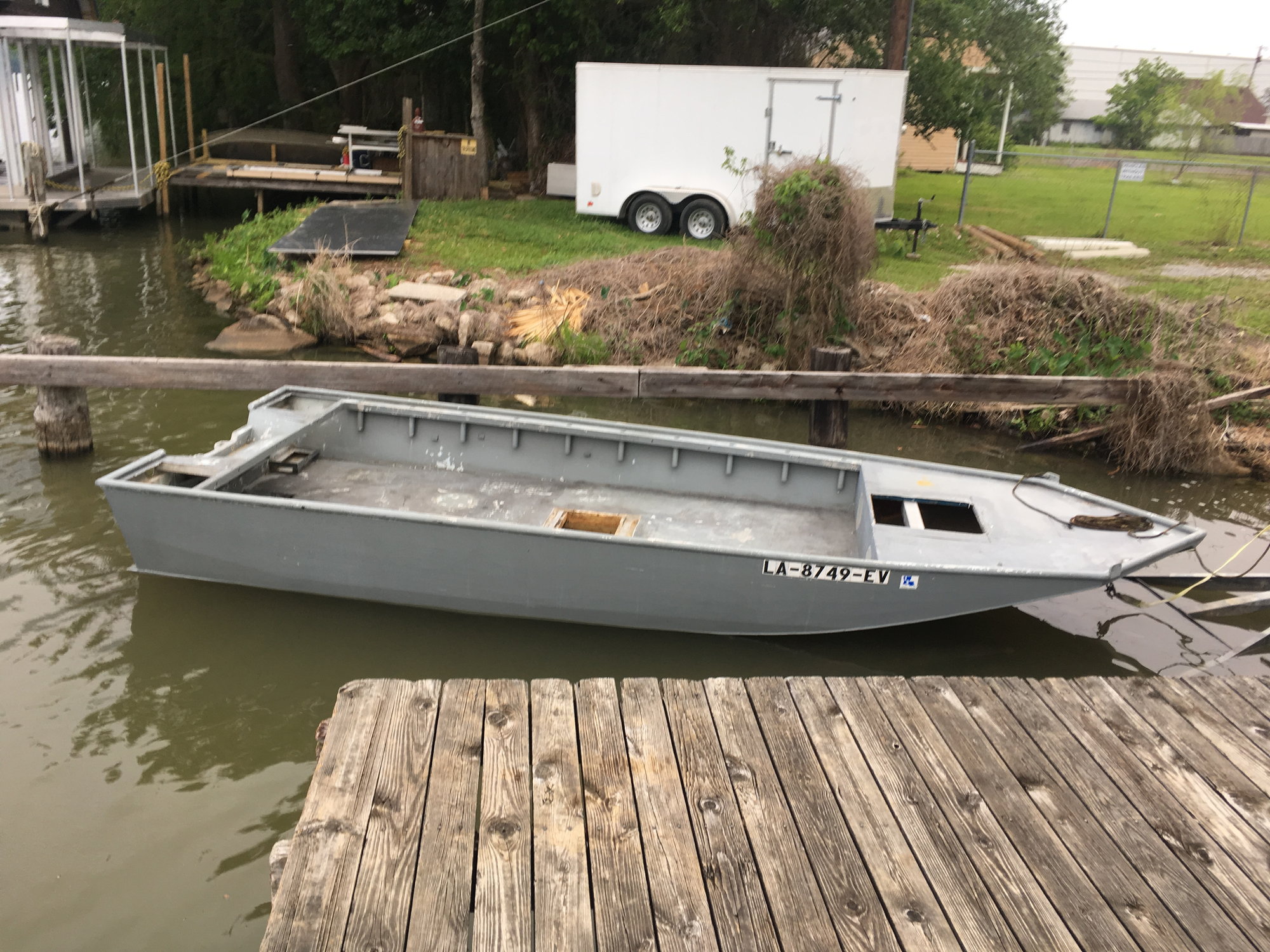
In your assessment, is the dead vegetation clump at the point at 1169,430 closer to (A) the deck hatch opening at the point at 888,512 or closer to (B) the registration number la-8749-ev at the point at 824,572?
(A) the deck hatch opening at the point at 888,512

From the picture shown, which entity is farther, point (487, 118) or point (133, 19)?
point (133, 19)

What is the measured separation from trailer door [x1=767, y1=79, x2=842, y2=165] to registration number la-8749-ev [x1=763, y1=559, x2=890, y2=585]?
38.0 feet

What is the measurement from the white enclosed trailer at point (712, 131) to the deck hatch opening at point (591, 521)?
10246mm

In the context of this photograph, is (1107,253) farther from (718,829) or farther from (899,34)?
(718,829)

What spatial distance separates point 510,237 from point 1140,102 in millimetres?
40056

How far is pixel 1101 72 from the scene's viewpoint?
6094 centimetres

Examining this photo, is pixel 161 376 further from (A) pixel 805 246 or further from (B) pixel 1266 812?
(B) pixel 1266 812

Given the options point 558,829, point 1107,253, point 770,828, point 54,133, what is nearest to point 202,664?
point 558,829

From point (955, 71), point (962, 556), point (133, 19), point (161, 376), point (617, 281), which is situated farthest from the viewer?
point (133, 19)

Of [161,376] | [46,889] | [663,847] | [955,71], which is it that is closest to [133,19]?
[955,71]

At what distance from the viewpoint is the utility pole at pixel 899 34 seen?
704 inches

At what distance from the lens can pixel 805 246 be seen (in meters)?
10.7

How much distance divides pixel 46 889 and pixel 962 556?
5242 millimetres

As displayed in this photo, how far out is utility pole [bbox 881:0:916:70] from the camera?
704 inches
